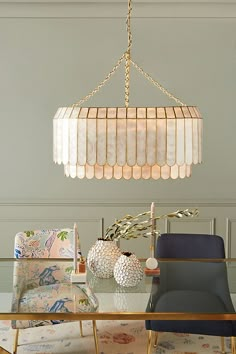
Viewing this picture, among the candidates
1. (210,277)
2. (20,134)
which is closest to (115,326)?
(210,277)

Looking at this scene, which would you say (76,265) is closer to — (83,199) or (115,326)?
(115,326)

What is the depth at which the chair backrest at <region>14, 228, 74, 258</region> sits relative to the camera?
11.6ft

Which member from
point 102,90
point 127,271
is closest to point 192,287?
point 127,271

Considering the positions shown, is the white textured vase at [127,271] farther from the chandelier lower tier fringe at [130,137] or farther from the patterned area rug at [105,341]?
the patterned area rug at [105,341]

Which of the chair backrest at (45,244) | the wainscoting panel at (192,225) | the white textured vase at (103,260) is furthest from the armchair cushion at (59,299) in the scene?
the wainscoting panel at (192,225)

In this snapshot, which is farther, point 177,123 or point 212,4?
point 212,4

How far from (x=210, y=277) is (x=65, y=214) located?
1.87 meters

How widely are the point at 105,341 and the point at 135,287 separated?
0.99 meters

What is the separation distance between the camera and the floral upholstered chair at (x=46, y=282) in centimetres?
264

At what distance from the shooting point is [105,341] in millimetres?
3684

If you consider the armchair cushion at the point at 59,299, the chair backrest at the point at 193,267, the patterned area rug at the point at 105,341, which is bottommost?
the patterned area rug at the point at 105,341

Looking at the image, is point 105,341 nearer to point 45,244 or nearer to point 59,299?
point 45,244

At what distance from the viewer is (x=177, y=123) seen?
241 cm

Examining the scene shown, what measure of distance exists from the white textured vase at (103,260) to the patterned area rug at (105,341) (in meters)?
0.77
